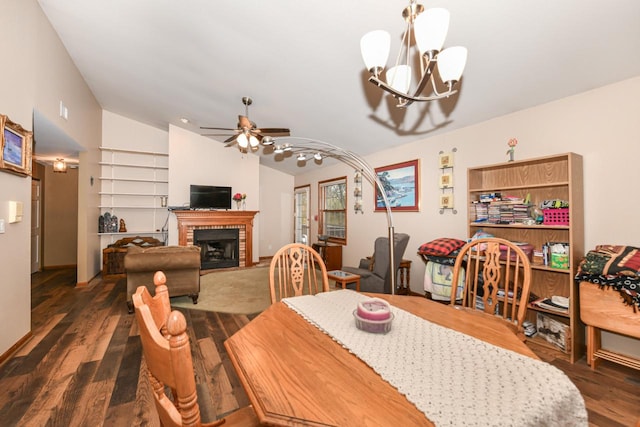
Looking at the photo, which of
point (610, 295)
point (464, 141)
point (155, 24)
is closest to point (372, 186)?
point (464, 141)

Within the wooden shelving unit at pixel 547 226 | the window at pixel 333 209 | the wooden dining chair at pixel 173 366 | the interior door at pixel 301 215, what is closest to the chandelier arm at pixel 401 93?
the wooden dining chair at pixel 173 366

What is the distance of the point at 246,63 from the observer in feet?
10.5

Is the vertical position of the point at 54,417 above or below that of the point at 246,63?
below

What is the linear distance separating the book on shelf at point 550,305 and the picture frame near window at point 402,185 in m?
1.90

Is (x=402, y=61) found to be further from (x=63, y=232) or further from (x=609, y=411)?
(x=63, y=232)

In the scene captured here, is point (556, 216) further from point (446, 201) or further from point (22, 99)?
point (22, 99)

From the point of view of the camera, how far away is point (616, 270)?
2059mm

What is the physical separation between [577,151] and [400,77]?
7.09ft

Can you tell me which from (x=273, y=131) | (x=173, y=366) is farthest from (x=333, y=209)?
(x=173, y=366)

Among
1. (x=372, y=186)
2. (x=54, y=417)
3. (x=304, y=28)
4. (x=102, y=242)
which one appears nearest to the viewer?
(x=54, y=417)

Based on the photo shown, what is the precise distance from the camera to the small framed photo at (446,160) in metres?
3.71

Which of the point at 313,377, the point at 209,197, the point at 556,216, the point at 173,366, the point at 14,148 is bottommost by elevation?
the point at 313,377

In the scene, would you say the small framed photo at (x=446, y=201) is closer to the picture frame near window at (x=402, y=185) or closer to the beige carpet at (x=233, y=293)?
the picture frame near window at (x=402, y=185)

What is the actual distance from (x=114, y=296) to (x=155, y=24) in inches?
142
